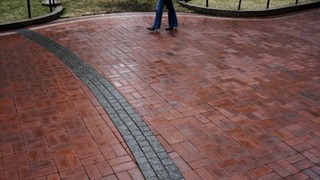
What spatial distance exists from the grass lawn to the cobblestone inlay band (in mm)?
3644

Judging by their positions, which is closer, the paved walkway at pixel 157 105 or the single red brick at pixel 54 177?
the single red brick at pixel 54 177

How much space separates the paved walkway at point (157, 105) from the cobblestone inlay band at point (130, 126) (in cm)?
1

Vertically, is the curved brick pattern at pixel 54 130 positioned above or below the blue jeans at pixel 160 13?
below

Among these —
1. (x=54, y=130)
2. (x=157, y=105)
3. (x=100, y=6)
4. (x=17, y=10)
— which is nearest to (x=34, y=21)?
(x=17, y=10)

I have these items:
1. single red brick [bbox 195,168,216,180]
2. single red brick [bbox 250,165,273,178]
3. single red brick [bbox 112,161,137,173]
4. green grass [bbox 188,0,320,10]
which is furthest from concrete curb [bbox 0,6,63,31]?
single red brick [bbox 250,165,273,178]


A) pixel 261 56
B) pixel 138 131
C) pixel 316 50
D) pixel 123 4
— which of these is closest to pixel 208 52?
pixel 261 56

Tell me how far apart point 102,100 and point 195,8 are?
6.38m

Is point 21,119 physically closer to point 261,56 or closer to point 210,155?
point 210,155

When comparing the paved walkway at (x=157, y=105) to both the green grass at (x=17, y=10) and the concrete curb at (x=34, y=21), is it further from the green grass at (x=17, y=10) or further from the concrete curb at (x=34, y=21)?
the green grass at (x=17, y=10)

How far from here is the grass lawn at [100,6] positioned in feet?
31.8

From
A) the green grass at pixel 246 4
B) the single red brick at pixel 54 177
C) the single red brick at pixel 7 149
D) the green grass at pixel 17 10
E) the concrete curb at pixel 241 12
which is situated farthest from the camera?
the green grass at pixel 246 4

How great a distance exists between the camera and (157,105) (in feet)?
A: 16.0

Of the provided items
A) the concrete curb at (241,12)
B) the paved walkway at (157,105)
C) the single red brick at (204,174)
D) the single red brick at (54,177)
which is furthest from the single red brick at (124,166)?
the concrete curb at (241,12)

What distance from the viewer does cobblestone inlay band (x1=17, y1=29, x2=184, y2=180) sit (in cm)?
354
